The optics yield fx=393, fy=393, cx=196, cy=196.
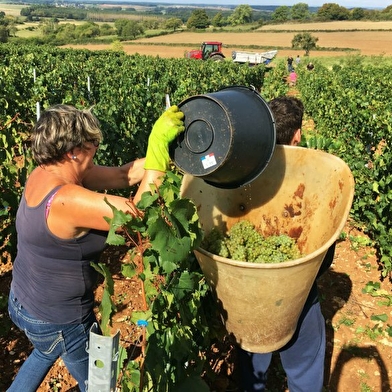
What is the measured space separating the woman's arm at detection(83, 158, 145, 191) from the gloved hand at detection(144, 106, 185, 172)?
0.64 meters

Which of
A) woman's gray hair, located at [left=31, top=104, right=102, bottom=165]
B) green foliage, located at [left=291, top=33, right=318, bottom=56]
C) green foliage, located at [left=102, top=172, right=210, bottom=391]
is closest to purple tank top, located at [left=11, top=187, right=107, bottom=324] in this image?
woman's gray hair, located at [left=31, top=104, right=102, bottom=165]

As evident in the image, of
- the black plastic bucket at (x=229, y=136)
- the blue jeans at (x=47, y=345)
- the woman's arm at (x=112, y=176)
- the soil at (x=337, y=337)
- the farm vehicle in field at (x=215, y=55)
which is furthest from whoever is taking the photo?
the farm vehicle in field at (x=215, y=55)

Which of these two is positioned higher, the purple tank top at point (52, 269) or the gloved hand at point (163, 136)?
the gloved hand at point (163, 136)

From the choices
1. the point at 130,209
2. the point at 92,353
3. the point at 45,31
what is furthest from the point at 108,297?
the point at 45,31

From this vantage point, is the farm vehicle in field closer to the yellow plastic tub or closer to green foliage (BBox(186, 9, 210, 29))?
the yellow plastic tub

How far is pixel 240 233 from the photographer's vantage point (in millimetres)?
1880

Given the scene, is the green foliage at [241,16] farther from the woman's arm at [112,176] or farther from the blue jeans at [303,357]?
the blue jeans at [303,357]

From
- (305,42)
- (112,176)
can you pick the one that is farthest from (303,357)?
(305,42)

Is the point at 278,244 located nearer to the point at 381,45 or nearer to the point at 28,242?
the point at 28,242

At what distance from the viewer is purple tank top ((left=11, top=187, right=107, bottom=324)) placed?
1779mm

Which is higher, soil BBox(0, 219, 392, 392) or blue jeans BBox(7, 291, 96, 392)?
blue jeans BBox(7, 291, 96, 392)

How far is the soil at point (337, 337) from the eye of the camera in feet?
9.68

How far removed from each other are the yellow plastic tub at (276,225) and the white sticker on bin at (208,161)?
0.53 ft

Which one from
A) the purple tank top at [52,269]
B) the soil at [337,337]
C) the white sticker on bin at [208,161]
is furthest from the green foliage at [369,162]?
the purple tank top at [52,269]
